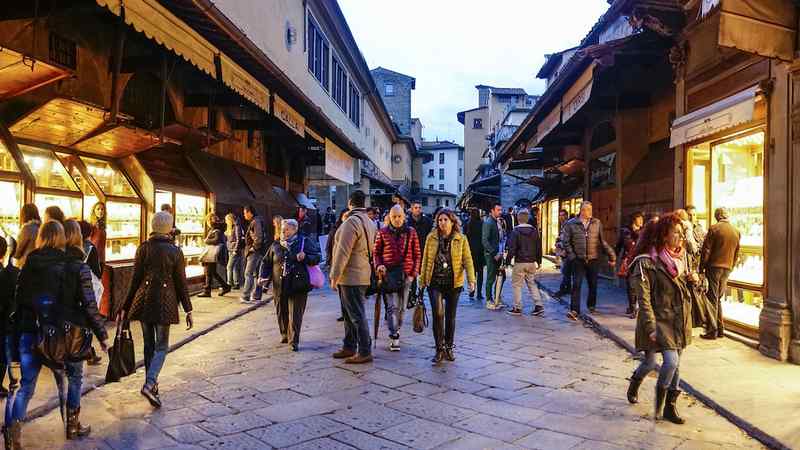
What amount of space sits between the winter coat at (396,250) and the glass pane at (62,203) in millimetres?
4265

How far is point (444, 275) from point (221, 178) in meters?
8.19

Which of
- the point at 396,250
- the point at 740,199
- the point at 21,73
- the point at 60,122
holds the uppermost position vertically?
the point at 21,73

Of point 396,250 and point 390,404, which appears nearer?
point 390,404

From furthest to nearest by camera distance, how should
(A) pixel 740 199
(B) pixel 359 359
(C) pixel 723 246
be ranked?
(A) pixel 740 199, (C) pixel 723 246, (B) pixel 359 359

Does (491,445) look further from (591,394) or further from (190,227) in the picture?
(190,227)

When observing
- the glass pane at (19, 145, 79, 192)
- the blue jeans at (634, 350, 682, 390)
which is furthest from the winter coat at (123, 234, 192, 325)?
the blue jeans at (634, 350, 682, 390)

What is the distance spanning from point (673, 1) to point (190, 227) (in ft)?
30.9

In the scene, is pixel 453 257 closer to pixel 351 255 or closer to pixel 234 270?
pixel 351 255

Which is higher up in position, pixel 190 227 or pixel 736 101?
pixel 736 101

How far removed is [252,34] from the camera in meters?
14.9

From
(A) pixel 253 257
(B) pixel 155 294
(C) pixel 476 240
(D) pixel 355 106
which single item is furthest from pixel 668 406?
(D) pixel 355 106

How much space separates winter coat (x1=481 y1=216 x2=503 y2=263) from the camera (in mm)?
10680

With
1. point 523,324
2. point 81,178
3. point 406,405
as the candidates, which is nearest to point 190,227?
point 81,178

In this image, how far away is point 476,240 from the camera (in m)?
11.4
